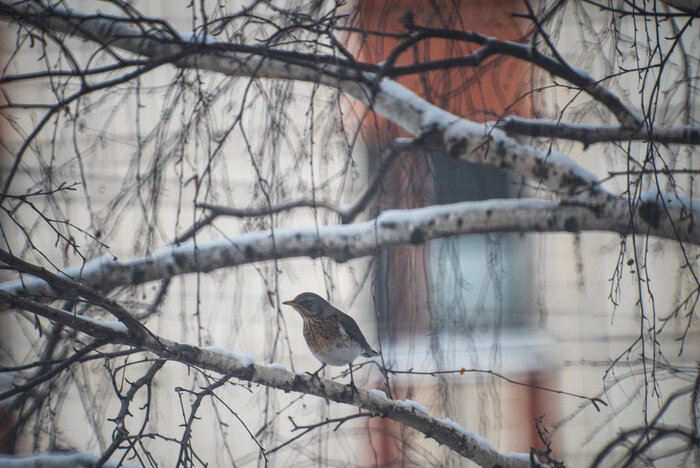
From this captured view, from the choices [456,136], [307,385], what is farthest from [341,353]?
[456,136]

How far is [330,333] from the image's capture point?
149cm

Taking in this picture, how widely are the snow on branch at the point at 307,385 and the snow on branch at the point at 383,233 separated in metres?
0.32

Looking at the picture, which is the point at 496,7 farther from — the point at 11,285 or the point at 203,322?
the point at 11,285

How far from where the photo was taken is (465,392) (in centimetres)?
233

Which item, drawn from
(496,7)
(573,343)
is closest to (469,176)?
(496,7)

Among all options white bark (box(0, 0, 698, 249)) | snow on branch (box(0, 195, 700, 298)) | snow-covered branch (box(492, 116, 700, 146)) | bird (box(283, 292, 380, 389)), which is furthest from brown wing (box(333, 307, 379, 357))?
snow-covered branch (box(492, 116, 700, 146))

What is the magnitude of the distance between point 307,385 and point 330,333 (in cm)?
33

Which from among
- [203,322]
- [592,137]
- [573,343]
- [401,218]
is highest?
[592,137]

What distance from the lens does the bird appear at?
4.87ft

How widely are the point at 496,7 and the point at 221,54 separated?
121cm

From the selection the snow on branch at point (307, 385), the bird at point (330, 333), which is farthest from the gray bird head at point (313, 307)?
the snow on branch at point (307, 385)

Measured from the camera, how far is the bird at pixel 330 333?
1483 mm

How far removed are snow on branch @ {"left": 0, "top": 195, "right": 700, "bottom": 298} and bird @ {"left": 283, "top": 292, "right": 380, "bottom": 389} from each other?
181 mm

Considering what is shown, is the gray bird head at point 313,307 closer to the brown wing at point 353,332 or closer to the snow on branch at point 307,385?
the brown wing at point 353,332
